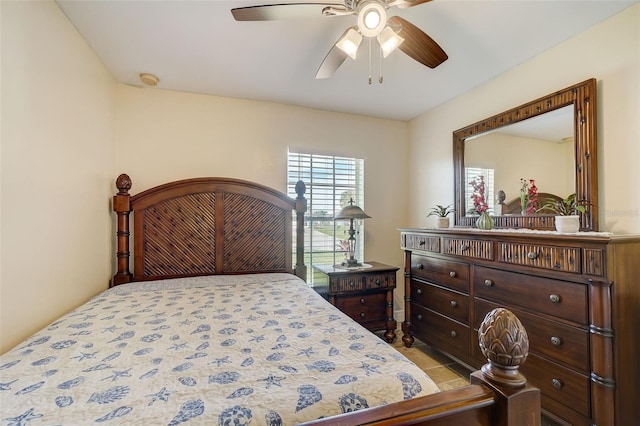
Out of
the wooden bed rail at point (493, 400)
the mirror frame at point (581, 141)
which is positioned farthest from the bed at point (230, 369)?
the mirror frame at point (581, 141)

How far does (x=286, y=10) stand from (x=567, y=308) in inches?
80.5

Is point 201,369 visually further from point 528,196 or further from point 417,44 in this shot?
point 528,196

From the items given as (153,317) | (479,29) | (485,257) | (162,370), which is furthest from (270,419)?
(479,29)

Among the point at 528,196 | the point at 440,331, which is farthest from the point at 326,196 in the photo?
the point at 528,196

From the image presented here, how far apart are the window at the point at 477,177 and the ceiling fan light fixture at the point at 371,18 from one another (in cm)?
170

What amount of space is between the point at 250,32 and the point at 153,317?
1779mm

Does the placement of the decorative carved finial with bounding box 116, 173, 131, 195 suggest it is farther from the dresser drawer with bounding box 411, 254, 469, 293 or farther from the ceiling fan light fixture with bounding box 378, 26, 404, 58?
the dresser drawer with bounding box 411, 254, 469, 293

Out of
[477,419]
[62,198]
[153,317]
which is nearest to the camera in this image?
[477,419]

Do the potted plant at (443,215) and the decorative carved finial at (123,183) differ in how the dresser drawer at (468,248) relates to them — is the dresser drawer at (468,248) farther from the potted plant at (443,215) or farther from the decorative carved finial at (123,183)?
the decorative carved finial at (123,183)

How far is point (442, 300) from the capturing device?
230 cm

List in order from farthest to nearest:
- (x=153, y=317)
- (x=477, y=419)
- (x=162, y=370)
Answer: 1. (x=153, y=317)
2. (x=162, y=370)
3. (x=477, y=419)

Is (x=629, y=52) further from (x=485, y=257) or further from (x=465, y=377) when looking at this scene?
(x=465, y=377)

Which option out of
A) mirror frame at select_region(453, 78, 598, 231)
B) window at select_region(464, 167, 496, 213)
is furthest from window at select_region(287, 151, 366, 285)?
mirror frame at select_region(453, 78, 598, 231)

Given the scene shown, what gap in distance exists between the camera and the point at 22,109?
4.34ft
